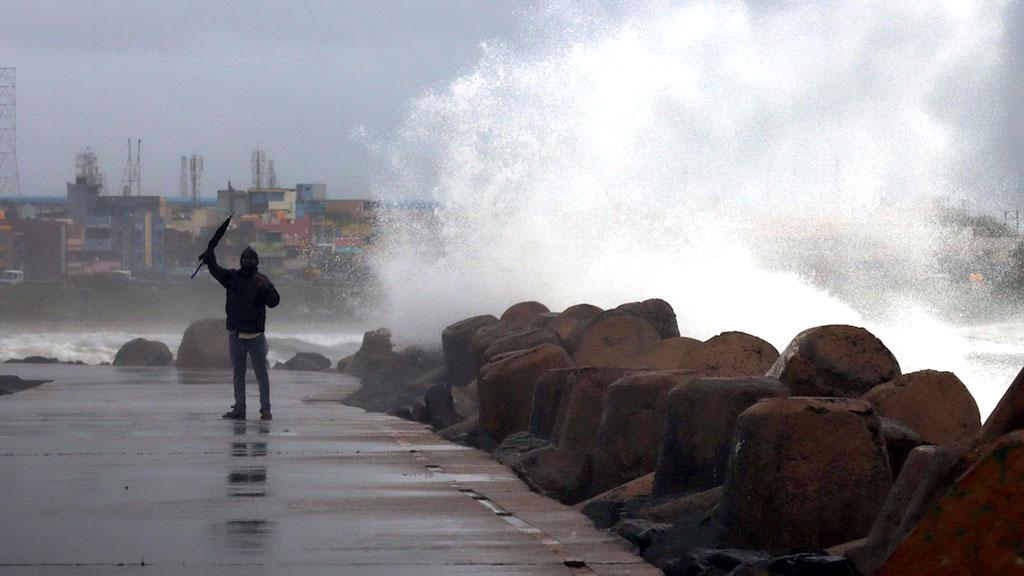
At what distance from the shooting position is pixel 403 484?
36.6 feet

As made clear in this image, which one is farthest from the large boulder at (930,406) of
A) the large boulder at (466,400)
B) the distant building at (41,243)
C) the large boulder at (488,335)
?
the distant building at (41,243)

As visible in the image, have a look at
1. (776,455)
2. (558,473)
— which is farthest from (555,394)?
(776,455)

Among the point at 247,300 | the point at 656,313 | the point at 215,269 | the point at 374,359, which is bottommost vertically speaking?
the point at 374,359

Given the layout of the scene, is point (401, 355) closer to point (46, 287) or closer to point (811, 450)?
point (811, 450)

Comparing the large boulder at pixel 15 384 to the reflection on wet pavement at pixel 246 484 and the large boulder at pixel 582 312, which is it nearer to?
the large boulder at pixel 582 312

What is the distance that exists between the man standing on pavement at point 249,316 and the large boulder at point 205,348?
17449mm

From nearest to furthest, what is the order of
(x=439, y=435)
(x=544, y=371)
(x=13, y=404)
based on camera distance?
(x=544, y=371) → (x=439, y=435) → (x=13, y=404)

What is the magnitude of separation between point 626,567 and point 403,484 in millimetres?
3228

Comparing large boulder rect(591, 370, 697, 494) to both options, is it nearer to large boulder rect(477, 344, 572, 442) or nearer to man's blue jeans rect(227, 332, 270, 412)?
large boulder rect(477, 344, 572, 442)

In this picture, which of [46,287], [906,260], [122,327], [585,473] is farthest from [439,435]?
[46,287]

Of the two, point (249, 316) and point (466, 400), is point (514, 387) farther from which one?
point (466, 400)

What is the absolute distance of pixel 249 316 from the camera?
17344mm

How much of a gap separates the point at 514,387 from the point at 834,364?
14.6 ft

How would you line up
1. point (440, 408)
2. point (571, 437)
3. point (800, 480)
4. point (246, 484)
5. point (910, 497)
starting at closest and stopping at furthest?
point (910, 497) → point (800, 480) → point (246, 484) → point (571, 437) → point (440, 408)
